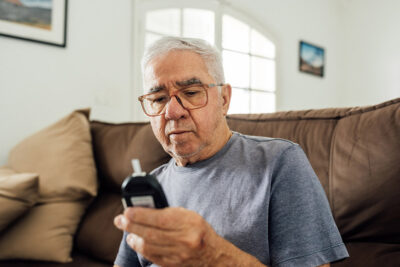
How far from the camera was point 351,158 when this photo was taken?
101 cm

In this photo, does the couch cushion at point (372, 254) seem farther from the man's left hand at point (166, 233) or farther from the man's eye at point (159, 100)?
the man's eye at point (159, 100)

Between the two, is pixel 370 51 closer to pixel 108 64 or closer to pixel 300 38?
pixel 300 38

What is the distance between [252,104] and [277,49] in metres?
0.70

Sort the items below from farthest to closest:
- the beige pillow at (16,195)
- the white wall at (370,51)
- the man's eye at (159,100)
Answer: the white wall at (370,51)
the beige pillow at (16,195)
the man's eye at (159,100)

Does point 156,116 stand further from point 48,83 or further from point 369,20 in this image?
point 369,20

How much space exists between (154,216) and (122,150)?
117cm

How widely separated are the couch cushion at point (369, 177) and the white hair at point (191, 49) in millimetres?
446

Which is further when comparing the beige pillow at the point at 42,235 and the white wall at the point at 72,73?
the white wall at the point at 72,73

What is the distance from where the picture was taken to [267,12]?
12.5 feet

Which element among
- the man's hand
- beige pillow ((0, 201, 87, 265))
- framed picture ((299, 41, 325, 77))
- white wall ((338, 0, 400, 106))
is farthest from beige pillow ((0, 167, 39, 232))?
white wall ((338, 0, 400, 106))

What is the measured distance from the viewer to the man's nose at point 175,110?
94cm

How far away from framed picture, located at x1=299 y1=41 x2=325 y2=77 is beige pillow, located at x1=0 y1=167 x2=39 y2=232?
11.1ft

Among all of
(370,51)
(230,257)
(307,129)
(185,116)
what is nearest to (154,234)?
(230,257)

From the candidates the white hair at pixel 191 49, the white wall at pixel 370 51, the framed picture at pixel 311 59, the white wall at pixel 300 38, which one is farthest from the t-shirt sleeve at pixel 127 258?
the white wall at pixel 370 51
